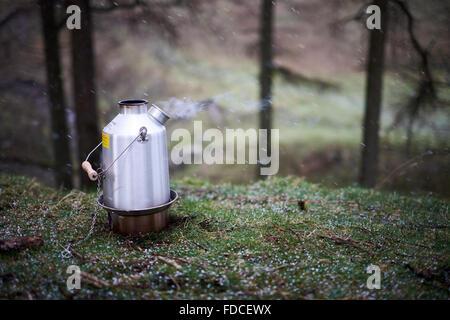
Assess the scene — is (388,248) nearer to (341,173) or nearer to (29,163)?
(341,173)

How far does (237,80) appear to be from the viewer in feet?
63.9

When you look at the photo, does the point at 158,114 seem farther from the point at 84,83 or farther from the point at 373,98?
the point at 373,98

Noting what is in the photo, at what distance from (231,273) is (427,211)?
13.1ft

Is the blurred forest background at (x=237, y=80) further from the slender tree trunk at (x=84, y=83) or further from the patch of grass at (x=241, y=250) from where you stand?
the patch of grass at (x=241, y=250)

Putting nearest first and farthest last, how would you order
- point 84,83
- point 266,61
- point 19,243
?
1. point 19,243
2. point 84,83
3. point 266,61

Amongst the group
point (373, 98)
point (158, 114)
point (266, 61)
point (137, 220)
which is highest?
point (266, 61)

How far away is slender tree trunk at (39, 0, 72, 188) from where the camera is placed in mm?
10766

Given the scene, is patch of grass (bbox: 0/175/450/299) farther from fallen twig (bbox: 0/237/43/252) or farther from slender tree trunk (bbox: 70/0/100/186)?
slender tree trunk (bbox: 70/0/100/186)

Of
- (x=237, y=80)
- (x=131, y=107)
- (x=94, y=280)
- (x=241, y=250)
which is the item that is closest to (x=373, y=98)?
(x=241, y=250)

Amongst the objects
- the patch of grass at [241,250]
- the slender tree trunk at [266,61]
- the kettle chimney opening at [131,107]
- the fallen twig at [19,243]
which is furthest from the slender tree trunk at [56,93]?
the kettle chimney opening at [131,107]

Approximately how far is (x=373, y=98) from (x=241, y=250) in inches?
272

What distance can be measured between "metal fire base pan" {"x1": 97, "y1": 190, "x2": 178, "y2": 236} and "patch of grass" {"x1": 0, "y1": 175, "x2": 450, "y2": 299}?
4.3 inches
